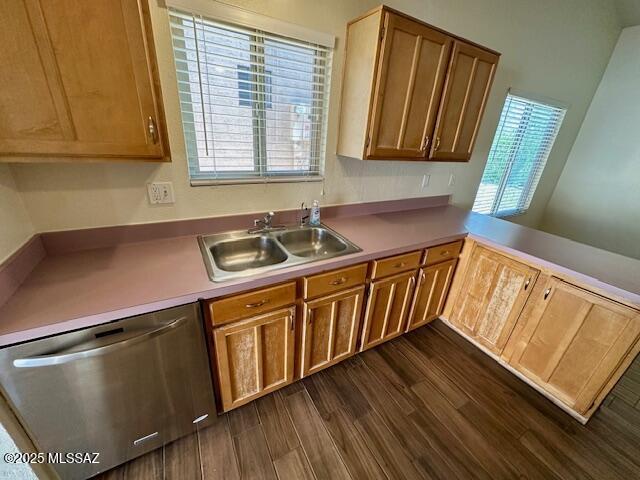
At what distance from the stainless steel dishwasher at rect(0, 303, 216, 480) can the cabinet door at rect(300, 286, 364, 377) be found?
523 millimetres

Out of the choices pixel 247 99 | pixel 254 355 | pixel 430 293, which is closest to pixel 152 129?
pixel 247 99

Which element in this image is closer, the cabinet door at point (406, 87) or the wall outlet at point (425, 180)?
the cabinet door at point (406, 87)

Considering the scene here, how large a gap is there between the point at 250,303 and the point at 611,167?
4255 millimetres

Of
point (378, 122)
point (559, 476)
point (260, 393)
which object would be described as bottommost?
point (559, 476)

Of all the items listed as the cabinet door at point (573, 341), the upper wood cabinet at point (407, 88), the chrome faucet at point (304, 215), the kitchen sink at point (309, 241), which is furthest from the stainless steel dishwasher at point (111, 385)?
the cabinet door at point (573, 341)

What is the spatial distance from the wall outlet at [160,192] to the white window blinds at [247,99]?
131 mm

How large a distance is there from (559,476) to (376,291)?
4.05 feet

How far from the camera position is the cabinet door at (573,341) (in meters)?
1.29

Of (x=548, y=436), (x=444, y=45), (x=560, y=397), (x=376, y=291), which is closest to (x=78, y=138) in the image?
(x=376, y=291)

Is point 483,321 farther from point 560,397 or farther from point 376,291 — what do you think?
point 376,291

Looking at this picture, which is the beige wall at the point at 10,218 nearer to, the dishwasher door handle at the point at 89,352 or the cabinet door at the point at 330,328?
the dishwasher door handle at the point at 89,352

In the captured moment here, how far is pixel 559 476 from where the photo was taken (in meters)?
1.26

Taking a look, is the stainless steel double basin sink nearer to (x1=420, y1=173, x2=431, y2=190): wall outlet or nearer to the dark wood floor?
the dark wood floor

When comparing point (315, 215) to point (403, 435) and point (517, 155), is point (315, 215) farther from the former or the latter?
point (517, 155)
